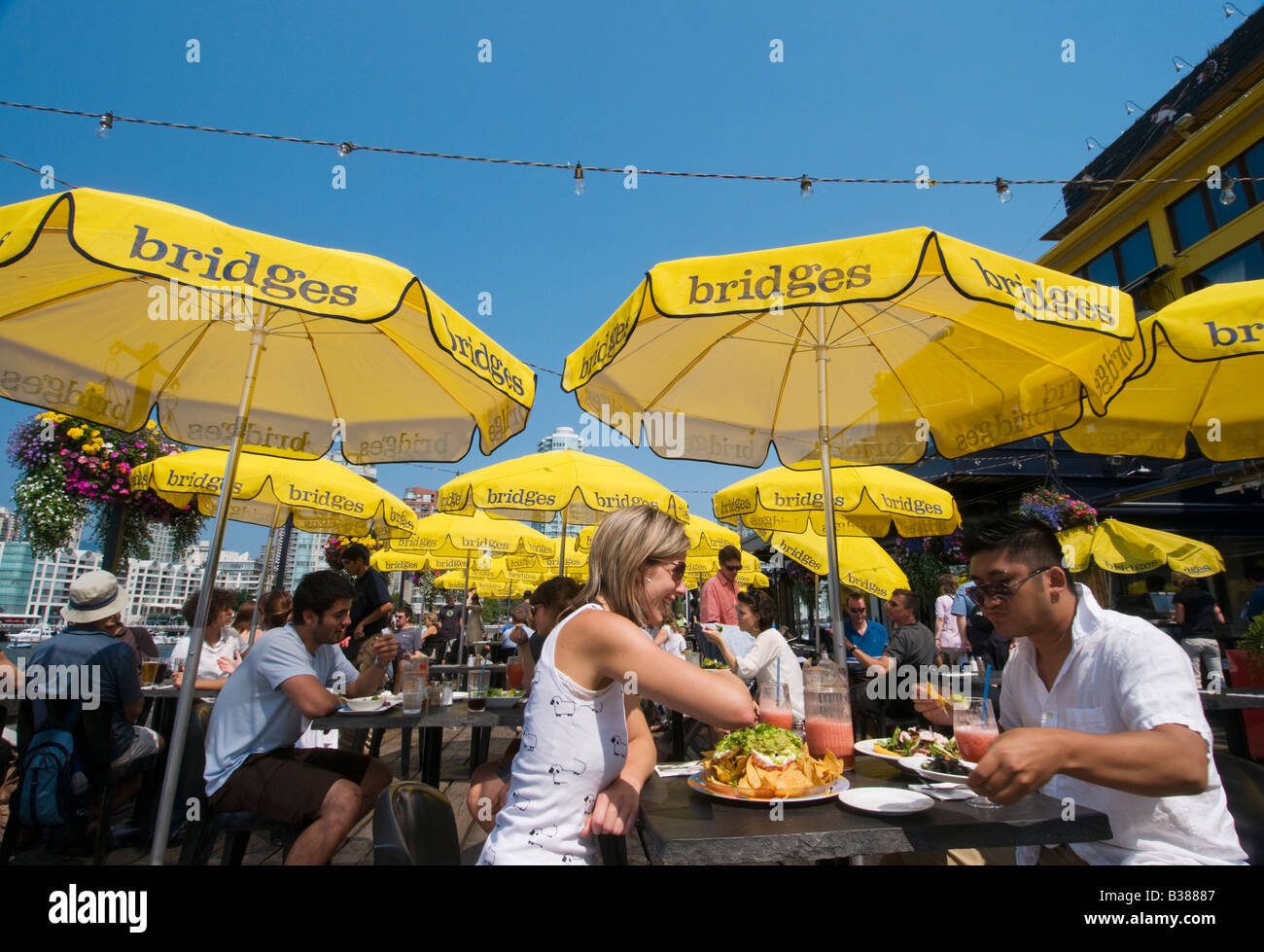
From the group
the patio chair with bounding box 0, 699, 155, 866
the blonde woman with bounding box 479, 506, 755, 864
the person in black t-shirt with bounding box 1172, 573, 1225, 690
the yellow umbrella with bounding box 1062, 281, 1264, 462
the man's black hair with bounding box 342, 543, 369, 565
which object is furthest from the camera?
the person in black t-shirt with bounding box 1172, 573, 1225, 690

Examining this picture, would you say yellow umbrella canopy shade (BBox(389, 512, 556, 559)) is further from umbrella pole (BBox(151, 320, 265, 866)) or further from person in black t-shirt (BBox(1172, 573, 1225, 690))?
person in black t-shirt (BBox(1172, 573, 1225, 690))

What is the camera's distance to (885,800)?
165cm

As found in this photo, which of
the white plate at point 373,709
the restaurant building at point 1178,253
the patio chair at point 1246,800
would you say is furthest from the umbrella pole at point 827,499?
the restaurant building at point 1178,253

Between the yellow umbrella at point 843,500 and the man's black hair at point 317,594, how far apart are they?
3960 mm

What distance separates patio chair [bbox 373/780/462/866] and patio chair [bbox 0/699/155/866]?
2507 mm

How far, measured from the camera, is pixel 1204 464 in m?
13.3

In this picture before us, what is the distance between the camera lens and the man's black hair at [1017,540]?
1945 millimetres

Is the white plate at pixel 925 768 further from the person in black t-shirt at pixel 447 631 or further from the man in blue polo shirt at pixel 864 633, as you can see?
the person in black t-shirt at pixel 447 631

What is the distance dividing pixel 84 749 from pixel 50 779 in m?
0.17

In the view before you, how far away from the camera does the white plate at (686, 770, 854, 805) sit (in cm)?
167

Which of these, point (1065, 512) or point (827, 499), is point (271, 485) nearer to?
point (827, 499)

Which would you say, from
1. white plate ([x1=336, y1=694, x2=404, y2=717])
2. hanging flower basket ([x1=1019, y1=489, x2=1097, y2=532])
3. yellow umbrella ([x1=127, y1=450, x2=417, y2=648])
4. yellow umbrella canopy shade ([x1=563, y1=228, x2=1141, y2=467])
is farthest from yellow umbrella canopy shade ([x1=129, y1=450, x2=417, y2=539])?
hanging flower basket ([x1=1019, y1=489, x2=1097, y2=532])

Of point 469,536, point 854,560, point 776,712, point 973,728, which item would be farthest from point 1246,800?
point 469,536

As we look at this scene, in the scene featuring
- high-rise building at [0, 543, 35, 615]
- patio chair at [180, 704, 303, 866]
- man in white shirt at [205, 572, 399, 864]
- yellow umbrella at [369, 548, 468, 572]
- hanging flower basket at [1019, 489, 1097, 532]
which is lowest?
patio chair at [180, 704, 303, 866]
